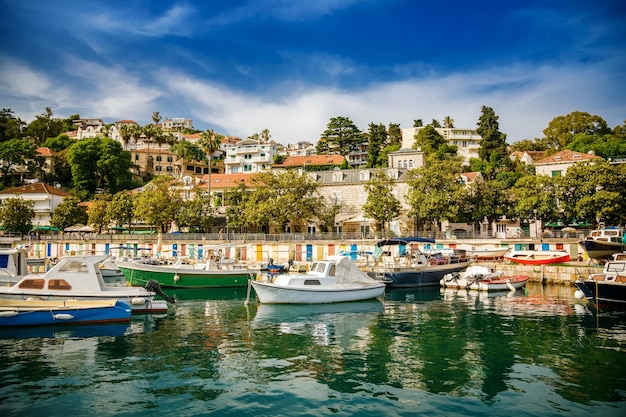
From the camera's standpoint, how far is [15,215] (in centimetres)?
6656

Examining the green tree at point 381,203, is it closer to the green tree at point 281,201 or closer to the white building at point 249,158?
the green tree at point 281,201

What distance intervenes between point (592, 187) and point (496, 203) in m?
10.3

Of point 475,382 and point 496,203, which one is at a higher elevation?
point 496,203

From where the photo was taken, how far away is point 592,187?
46.8m

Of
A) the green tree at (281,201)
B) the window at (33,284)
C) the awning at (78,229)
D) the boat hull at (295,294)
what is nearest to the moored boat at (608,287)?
the boat hull at (295,294)

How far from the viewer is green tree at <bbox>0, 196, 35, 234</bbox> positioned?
217ft

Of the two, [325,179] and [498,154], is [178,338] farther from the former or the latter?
[498,154]

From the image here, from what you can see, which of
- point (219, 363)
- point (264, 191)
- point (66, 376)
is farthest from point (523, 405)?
point (264, 191)

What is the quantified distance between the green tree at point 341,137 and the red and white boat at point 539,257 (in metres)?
65.3

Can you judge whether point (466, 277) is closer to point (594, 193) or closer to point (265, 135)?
point (594, 193)

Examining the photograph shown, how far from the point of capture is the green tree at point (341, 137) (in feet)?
340

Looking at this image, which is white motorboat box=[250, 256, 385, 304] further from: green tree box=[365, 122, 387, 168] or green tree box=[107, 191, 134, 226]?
green tree box=[365, 122, 387, 168]

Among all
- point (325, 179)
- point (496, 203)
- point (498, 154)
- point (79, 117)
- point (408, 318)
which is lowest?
point (408, 318)

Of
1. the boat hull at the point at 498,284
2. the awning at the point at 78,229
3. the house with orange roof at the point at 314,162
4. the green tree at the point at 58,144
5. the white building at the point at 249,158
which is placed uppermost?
the green tree at the point at 58,144
